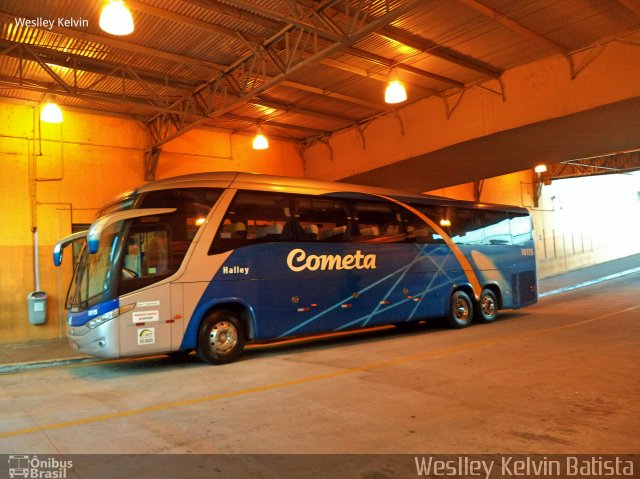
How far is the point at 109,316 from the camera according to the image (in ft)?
27.4

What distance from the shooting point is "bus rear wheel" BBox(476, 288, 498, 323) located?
14562 millimetres

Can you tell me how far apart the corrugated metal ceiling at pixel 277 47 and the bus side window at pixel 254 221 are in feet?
9.26

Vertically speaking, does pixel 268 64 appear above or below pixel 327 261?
above

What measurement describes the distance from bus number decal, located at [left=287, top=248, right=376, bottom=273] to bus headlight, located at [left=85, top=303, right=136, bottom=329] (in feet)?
10.9

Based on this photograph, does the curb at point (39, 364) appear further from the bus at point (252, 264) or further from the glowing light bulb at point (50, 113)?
the glowing light bulb at point (50, 113)

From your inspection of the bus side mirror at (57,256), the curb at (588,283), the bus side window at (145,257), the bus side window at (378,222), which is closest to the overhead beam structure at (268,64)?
the bus side window at (378,222)

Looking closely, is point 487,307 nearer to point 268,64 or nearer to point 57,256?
point 268,64

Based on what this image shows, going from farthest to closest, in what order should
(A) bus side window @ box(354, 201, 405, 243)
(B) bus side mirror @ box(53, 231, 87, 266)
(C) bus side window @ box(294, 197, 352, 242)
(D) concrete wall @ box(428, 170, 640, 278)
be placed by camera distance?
(D) concrete wall @ box(428, 170, 640, 278) → (A) bus side window @ box(354, 201, 405, 243) → (C) bus side window @ box(294, 197, 352, 242) → (B) bus side mirror @ box(53, 231, 87, 266)

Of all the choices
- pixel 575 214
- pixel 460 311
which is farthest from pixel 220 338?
pixel 575 214

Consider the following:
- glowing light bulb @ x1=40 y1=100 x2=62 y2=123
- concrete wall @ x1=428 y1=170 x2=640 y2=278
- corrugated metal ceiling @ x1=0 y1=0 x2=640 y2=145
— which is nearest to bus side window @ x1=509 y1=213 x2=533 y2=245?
corrugated metal ceiling @ x1=0 y1=0 x2=640 y2=145

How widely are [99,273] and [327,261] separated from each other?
4665mm

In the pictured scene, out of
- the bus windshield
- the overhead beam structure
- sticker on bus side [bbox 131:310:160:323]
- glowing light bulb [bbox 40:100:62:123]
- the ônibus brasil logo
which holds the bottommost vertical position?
the ônibus brasil logo

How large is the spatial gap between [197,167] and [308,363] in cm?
A: 950

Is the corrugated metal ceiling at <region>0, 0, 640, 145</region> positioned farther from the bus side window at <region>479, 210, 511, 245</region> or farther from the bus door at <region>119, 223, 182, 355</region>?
the bus door at <region>119, 223, 182, 355</region>
